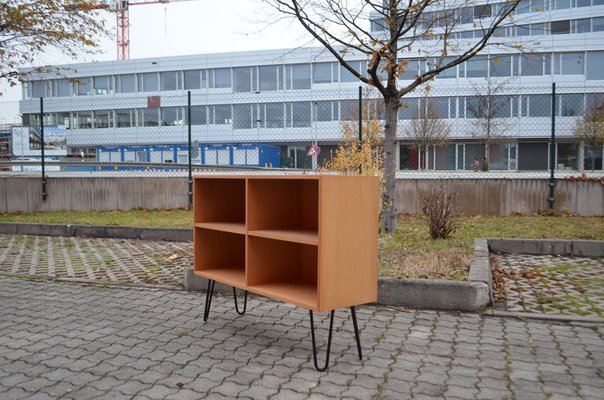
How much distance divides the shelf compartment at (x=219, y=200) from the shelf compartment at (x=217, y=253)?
6.7 inches

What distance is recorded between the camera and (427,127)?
123 ft

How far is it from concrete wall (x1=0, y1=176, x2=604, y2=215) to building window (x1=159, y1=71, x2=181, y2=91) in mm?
38244

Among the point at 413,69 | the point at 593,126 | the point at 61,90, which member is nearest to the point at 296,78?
the point at 413,69

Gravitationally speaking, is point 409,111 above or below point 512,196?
above

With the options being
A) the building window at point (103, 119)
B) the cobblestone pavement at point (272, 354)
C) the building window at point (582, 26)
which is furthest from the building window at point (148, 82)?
the cobblestone pavement at point (272, 354)

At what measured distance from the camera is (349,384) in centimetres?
359

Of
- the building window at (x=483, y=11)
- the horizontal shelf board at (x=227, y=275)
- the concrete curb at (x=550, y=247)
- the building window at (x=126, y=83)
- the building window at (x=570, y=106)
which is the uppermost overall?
the building window at (x=126, y=83)

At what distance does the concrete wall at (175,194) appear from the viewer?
11570 mm

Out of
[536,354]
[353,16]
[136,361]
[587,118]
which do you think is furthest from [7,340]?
[587,118]

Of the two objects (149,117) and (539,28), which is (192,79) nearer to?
(149,117)

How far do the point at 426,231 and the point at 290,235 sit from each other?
572cm

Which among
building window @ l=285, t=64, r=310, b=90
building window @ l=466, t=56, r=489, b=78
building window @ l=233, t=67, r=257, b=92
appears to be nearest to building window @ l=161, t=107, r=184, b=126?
building window @ l=233, t=67, r=257, b=92

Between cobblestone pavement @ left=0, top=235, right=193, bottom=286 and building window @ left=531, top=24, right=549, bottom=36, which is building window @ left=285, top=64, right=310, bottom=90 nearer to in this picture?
building window @ left=531, top=24, right=549, bottom=36

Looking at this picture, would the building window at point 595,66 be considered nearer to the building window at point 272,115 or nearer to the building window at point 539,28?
the building window at point 539,28
